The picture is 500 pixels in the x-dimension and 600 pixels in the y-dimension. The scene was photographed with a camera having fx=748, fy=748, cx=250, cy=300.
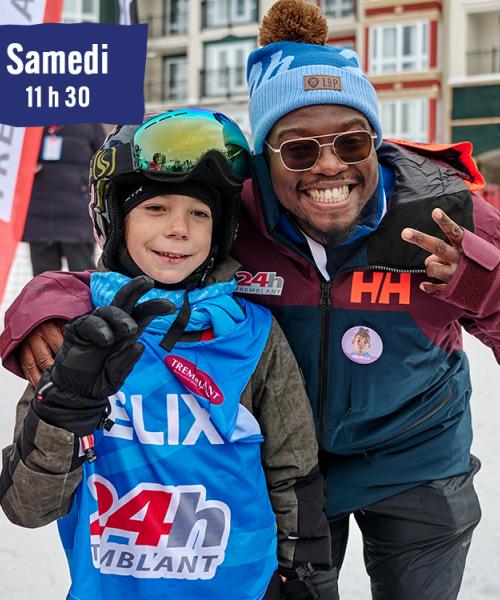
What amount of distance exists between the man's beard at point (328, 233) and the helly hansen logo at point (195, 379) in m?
0.45

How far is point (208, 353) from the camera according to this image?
1.70m

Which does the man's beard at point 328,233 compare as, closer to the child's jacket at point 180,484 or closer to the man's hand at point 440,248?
the man's hand at point 440,248

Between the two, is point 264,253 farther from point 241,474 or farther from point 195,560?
point 195,560

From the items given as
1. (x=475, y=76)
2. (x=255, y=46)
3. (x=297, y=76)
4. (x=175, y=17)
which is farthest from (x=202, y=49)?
(x=297, y=76)

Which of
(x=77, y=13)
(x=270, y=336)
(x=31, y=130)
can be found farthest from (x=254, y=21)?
(x=270, y=336)

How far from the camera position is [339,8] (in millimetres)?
24062

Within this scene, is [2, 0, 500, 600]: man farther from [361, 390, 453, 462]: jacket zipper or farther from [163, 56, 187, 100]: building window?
[163, 56, 187, 100]: building window

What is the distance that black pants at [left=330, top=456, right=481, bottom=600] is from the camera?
1972mm

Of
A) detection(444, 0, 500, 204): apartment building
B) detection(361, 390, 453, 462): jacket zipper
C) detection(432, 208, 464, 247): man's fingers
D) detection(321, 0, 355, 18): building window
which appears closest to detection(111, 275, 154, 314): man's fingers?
detection(432, 208, 464, 247): man's fingers

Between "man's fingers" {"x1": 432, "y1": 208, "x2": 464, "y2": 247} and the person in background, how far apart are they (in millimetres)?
4356

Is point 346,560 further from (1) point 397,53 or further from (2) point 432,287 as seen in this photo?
(1) point 397,53

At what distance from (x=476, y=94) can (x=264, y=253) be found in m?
21.3

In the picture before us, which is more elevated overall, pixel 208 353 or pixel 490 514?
pixel 208 353

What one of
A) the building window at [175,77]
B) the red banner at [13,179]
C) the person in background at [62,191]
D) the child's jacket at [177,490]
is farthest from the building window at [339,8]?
the child's jacket at [177,490]
